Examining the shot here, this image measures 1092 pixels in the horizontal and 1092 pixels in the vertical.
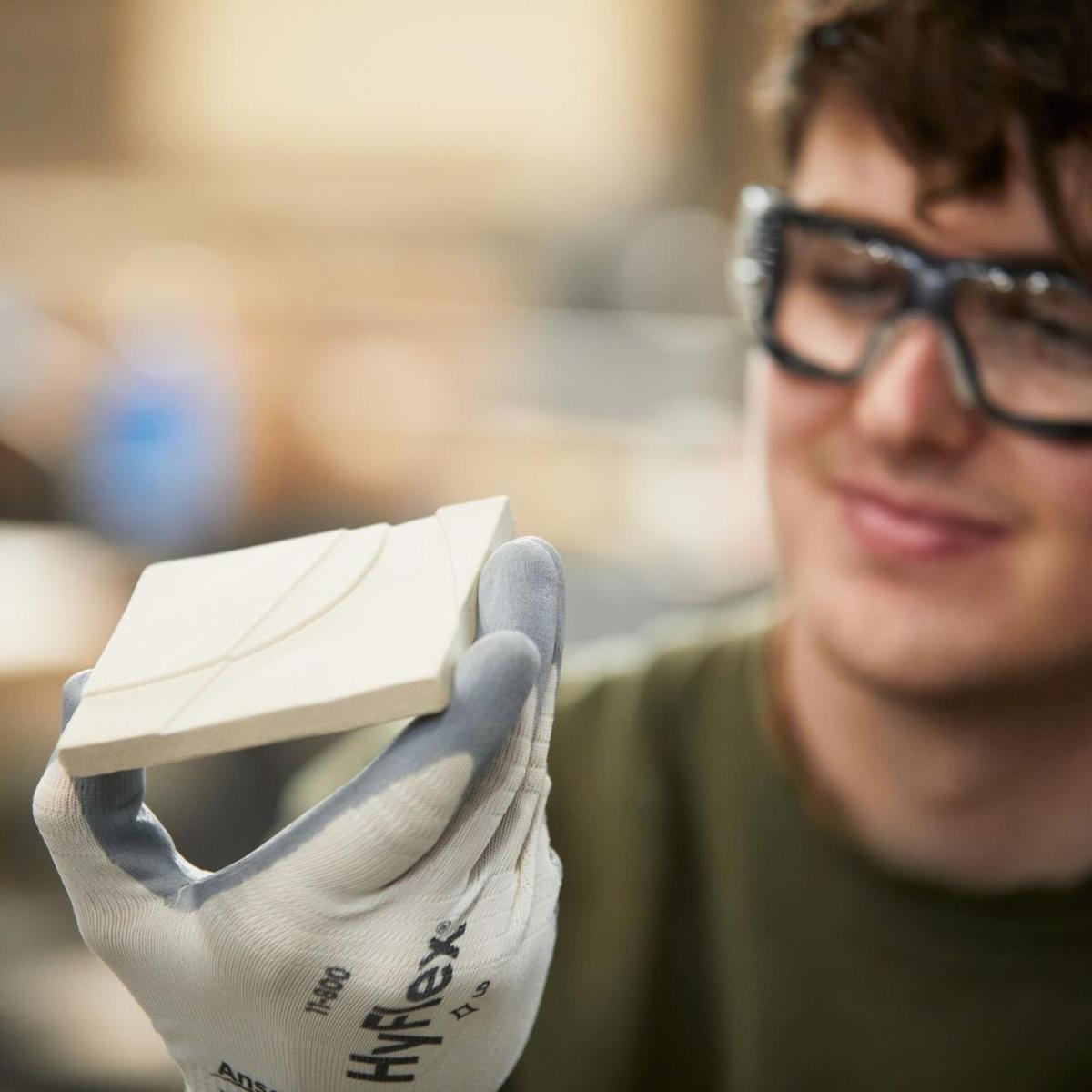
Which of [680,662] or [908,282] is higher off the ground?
[908,282]

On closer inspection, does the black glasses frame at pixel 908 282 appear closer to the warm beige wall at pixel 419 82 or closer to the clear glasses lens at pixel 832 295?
the clear glasses lens at pixel 832 295

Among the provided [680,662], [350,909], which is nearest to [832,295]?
[680,662]

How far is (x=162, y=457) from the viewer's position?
91.0 inches

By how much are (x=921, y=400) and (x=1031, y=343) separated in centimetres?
9

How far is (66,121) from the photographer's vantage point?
4348mm

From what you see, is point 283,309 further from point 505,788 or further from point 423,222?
point 505,788

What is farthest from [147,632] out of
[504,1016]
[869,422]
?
[869,422]

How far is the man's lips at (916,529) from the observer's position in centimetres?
93

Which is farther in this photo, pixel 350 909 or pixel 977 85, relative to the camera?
pixel 977 85

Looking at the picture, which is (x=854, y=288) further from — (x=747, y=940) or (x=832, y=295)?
(x=747, y=940)

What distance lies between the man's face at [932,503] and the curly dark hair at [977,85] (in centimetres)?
2

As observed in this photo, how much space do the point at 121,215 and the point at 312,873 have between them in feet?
13.6

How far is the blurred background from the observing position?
1712mm

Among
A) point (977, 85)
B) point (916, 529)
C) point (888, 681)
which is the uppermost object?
point (977, 85)
